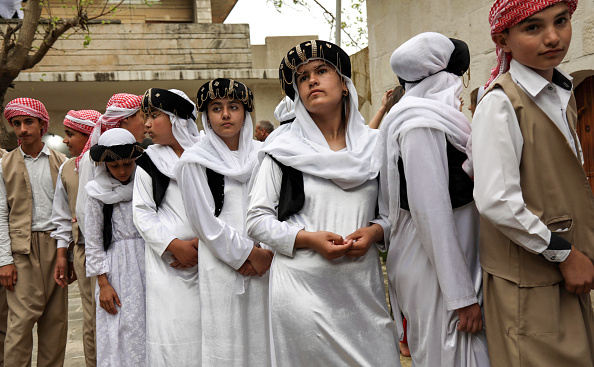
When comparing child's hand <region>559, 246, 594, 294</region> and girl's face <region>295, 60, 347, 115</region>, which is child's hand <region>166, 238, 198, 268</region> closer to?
girl's face <region>295, 60, 347, 115</region>

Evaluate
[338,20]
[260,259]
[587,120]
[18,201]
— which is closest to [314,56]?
[260,259]

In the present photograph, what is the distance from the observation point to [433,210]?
2.23m

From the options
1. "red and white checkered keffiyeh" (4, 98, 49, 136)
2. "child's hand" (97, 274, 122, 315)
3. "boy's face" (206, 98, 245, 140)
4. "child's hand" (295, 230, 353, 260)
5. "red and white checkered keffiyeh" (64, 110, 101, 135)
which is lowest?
"child's hand" (97, 274, 122, 315)

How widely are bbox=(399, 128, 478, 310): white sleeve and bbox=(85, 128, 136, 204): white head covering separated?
213 centimetres

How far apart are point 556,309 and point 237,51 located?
13418mm

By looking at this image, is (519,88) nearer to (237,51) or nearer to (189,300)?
(189,300)

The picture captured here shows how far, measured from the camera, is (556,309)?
200 centimetres

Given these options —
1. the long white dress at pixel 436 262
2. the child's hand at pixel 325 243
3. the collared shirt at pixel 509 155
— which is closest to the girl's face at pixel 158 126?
the child's hand at pixel 325 243

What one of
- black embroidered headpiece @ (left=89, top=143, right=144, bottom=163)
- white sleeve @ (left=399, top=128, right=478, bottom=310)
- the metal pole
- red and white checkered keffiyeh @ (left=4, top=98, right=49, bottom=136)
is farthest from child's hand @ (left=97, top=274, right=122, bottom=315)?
the metal pole

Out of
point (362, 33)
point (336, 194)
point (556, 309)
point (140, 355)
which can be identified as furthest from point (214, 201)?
point (362, 33)

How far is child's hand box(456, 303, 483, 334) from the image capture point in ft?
7.22

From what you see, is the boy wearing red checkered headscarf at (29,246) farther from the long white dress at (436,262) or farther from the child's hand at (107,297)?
the long white dress at (436,262)

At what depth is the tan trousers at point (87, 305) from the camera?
4.13 metres

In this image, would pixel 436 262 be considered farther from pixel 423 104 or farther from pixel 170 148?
pixel 170 148
